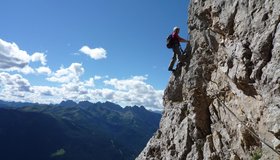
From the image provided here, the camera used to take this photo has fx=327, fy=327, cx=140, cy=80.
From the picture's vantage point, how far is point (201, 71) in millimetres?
23062

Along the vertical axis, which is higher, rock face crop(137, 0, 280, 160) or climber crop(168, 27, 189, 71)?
climber crop(168, 27, 189, 71)

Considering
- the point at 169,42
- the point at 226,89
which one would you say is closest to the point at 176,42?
the point at 169,42

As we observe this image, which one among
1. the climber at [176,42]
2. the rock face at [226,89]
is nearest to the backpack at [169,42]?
the climber at [176,42]

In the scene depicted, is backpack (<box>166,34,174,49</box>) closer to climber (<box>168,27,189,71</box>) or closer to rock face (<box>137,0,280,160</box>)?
climber (<box>168,27,189,71</box>)

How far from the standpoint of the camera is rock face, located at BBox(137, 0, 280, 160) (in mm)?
14531

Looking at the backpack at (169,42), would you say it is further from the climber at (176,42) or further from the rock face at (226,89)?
the rock face at (226,89)

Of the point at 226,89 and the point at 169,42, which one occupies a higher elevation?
the point at 169,42

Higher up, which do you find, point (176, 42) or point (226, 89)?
point (176, 42)

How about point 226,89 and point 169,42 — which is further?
point 169,42

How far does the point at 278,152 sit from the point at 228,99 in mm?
6210

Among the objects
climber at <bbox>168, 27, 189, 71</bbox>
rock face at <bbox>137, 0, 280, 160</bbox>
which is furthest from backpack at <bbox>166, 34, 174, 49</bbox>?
rock face at <bbox>137, 0, 280, 160</bbox>

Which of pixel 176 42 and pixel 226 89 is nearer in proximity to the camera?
pixel 226 89

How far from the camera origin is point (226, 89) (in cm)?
2011

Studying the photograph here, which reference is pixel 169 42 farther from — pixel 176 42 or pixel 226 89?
pixel 226 89
